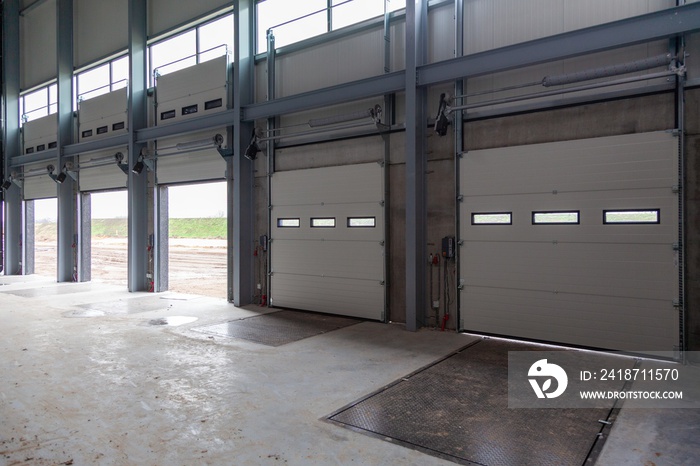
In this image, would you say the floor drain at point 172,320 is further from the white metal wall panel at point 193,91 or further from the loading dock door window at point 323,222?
the white metal wall panel at point 193,91

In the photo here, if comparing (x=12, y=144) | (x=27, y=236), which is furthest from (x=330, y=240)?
(x=12, y=144)

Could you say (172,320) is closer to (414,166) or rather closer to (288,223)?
(288,223)

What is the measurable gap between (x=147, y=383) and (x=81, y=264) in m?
12.0

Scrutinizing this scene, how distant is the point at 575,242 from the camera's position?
703 cm

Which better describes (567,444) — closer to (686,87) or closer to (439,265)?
(439,265)

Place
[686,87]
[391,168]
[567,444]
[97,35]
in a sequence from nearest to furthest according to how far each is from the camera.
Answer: [567,444], [686,87], [391,168], [97,35]

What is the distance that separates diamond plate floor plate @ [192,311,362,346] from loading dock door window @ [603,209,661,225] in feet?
15.6

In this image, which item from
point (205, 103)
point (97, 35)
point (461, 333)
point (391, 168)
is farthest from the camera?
point (97, 35)

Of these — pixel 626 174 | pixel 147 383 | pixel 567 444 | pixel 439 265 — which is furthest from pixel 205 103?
pixel 567 444

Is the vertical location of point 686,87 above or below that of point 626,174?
above

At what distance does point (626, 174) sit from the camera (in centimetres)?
662

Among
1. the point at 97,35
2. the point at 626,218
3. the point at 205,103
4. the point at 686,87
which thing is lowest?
the point at 626,218

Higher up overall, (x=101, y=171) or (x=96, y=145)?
(x=96, y=145)

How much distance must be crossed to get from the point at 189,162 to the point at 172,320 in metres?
4.81
